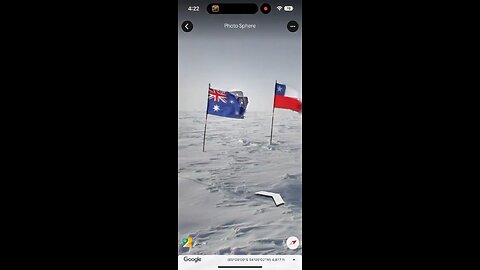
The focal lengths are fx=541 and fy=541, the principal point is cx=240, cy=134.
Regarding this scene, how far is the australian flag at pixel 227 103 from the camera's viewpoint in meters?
2.34

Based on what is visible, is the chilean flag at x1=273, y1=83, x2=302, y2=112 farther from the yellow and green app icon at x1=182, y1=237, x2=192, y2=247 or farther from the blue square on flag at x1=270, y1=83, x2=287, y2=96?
the yellow and green app icon at x1=182, y1=237, x2=192, y2=247

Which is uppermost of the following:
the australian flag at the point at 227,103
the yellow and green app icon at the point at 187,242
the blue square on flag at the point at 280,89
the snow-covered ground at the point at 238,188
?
the blue square on flag at the point at 280,89

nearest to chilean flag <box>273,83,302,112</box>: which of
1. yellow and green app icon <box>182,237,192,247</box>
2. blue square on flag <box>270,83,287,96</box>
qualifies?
blue square on flag <box>270,83,287,96</box>

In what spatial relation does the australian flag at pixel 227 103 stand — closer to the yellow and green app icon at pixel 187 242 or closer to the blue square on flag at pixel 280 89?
the blue square on flag at pixel 280 89

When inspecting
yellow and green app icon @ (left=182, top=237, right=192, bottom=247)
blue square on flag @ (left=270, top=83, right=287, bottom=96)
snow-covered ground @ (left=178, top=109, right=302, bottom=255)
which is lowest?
yellow and green app icon @ (left=182, top=237, right=192, bottom=247)

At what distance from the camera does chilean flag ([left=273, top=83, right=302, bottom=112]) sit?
7.67 ft

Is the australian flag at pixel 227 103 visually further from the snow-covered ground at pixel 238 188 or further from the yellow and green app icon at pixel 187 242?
the yellow and green app icon at pixel 187 242

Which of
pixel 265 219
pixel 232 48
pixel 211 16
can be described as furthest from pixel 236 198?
pixel 211 16

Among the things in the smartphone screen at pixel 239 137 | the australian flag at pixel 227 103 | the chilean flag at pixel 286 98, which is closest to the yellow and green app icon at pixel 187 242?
the smartphone screen at pixel 239 137

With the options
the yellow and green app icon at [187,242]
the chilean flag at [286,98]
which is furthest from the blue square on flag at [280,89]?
the yellow and green app icon at [187,242]

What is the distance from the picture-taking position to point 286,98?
2354 mm

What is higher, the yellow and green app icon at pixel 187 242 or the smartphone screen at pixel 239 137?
the smartphone screen at pixel 239 137

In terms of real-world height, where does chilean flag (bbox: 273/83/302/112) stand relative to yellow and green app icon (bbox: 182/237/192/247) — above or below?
above
